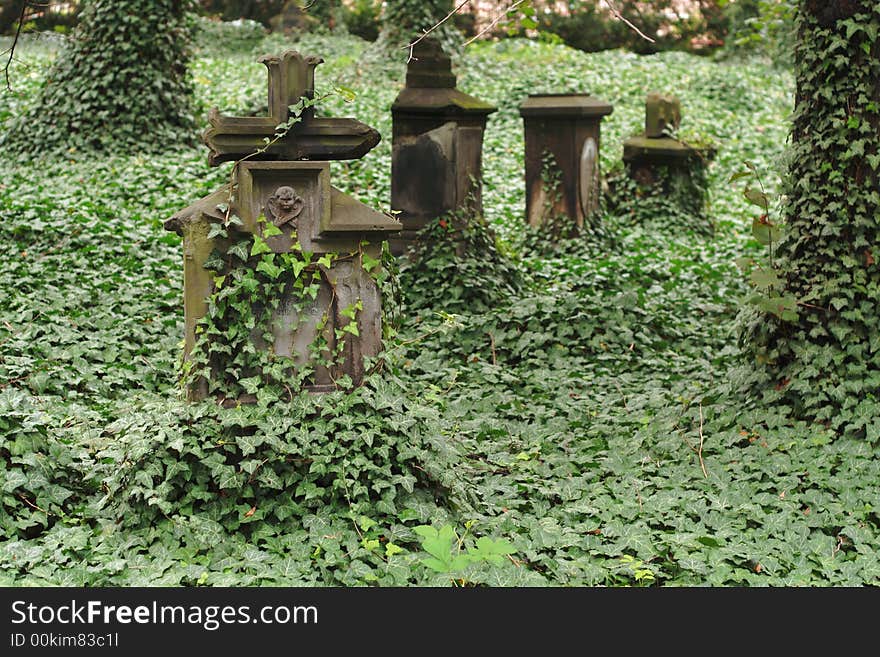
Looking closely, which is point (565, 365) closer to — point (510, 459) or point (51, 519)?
point (510, 459)

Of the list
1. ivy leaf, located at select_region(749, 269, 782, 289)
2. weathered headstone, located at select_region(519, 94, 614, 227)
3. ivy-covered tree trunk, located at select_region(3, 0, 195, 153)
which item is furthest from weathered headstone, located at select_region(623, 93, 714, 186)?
ivy leaf, located at select_region(749, 269, 782, 289)

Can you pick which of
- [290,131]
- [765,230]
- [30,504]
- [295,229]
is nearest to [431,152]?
[765,230]

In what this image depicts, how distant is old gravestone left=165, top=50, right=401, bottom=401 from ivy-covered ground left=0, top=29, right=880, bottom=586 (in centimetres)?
25

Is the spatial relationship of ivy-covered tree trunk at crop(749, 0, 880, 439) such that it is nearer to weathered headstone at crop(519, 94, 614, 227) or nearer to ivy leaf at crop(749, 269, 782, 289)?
ivy leaf at crop(749, 269, 782, 289)

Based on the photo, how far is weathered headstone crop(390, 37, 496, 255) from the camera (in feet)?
32.2

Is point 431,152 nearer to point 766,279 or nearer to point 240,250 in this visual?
point 766,279

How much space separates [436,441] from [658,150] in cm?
898

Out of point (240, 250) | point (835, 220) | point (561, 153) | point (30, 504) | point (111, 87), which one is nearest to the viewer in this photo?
point (30, 504)

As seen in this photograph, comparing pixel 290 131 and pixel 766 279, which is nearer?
pixel 290 131

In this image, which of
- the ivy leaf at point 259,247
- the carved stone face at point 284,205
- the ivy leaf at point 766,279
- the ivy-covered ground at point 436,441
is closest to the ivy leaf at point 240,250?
the ivy leaf at point 259,247

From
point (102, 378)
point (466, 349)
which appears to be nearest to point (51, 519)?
point (102, 378)

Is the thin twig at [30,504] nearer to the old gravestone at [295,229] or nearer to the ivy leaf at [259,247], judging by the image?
the old gravestone at [295,229]

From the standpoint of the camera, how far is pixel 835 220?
6457 millimetres

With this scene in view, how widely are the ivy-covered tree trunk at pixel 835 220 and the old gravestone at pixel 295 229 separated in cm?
282
